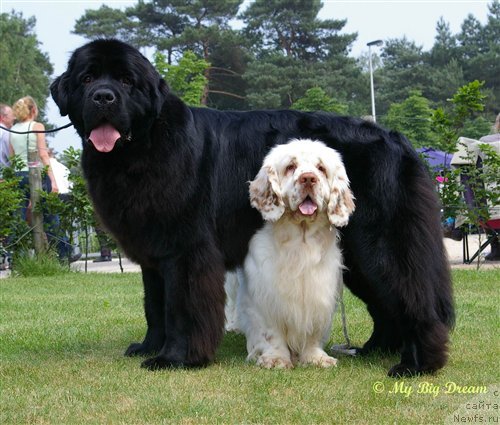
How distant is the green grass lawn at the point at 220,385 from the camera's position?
147 inches

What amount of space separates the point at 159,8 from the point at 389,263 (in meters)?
36.3

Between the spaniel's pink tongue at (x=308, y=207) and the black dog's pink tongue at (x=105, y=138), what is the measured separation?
1.13 meters

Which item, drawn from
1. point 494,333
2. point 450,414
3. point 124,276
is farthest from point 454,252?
point 450,414

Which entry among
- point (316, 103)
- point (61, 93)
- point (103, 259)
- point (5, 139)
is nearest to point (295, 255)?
point (61, 93)

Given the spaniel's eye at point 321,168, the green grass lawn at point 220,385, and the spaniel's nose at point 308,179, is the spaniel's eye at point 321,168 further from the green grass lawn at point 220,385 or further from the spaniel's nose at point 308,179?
the green grass lawn at point 220,385

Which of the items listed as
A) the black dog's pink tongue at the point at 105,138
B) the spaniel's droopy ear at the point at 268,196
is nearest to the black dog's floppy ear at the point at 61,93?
the black dog's pink tongue at the point at 105,138

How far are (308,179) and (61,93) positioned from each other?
5.02ft

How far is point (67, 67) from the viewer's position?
4824mm

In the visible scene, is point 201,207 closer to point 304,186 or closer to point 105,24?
point 304,186

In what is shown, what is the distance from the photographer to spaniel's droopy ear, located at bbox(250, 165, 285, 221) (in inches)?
188

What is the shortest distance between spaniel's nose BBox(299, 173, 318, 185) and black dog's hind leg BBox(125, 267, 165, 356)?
1.17 meters

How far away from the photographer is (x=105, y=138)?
468 centimetres

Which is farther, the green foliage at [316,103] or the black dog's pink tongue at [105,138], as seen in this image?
the green foliage at [316,103]

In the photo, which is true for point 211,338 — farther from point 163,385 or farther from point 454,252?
point 454,252
